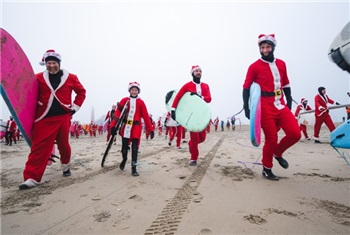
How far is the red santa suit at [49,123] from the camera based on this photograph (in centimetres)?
310

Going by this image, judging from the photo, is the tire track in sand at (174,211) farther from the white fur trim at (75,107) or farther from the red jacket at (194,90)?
the white fur trim at (75,107)

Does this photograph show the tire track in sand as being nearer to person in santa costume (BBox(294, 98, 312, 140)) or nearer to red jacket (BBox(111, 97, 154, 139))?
red jacket (BBox(111, 97, 154, 139))

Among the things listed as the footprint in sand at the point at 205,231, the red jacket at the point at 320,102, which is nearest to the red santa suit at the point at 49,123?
the footprint in sand at the point at 205,231

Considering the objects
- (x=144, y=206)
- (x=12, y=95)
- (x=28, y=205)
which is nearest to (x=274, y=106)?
(x=144, y=206)

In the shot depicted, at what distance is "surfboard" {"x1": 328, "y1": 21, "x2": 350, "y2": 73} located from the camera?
1158 mm

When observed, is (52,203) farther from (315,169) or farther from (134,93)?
(315,169)

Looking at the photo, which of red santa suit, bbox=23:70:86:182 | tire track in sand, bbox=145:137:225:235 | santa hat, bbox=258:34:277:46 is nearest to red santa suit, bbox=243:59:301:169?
santa hat, bbox=258:34:277:46

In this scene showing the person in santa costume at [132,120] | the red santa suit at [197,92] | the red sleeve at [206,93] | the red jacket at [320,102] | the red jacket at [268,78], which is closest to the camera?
the red jacket at [268,78]

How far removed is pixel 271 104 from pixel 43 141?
3662mm

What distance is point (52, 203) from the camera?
7.52ft

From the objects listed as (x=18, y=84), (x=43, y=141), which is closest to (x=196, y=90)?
(x=43, y=141)

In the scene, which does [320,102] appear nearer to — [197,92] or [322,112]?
[322,112]

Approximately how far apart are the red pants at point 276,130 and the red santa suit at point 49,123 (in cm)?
325

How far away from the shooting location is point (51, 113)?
3.36 metres
